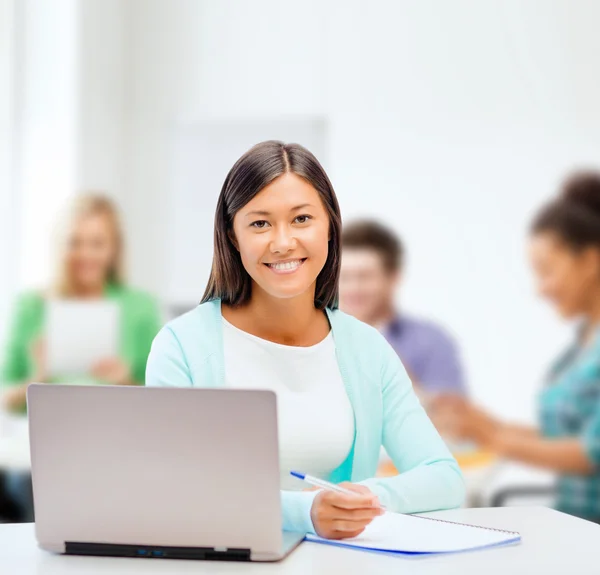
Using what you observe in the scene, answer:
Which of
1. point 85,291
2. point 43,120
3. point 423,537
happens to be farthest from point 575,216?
point 43,120

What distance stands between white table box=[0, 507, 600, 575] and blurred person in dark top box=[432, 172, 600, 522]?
4.91 ft

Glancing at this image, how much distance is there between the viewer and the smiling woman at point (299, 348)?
1.57 m

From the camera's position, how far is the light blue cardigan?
1548 millimetres

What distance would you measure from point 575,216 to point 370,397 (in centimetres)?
162

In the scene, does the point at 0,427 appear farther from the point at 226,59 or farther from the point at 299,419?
the point at 299,419

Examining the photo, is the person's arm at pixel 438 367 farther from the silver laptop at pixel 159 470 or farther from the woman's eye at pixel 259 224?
the silver laptop at pixel 159 470

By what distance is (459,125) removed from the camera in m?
4.96

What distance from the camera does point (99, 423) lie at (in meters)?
1.23

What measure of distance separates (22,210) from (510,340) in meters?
2.60

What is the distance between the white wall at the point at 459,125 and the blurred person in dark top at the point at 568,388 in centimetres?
179

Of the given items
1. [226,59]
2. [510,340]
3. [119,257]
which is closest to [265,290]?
[119,257]

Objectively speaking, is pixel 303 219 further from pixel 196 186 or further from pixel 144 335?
pixel 196 186

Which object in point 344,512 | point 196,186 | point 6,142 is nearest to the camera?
point 344,512

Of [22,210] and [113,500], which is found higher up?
[22,210]
